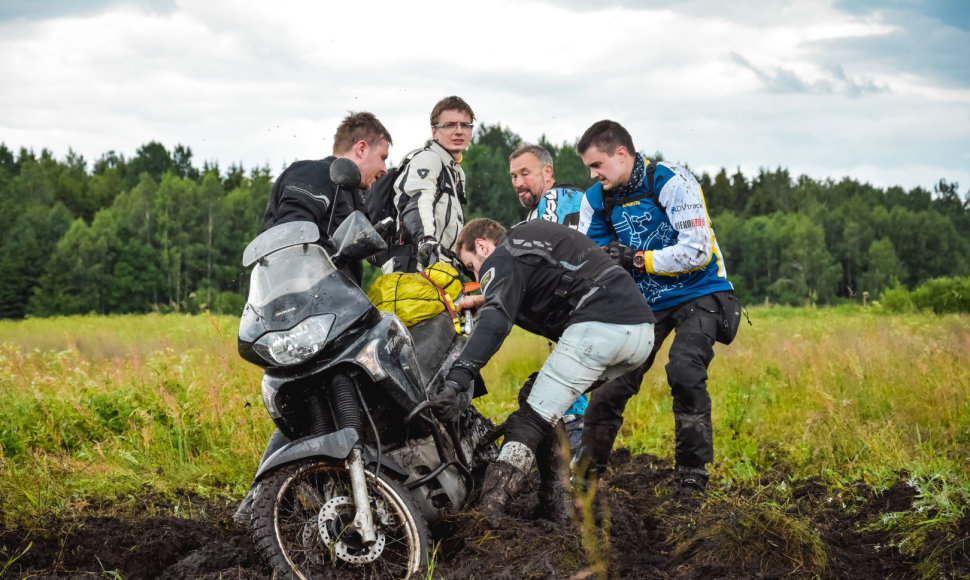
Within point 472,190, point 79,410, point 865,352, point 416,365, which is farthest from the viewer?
point 472,190

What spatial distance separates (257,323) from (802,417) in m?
5.49

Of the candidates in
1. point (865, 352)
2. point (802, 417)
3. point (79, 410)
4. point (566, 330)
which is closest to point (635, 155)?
point (566, 330)

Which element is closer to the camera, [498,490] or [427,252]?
[498,490]

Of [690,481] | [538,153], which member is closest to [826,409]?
[690,481]

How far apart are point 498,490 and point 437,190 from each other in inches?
129

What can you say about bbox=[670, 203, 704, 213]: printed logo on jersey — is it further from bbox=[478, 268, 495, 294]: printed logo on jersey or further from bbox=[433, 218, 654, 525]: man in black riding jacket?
bbox=[478, 268, 495, 294]: printed logo on jersey

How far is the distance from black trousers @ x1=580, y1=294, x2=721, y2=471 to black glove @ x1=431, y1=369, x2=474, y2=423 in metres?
1.59

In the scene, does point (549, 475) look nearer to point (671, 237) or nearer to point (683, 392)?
point (683, 392)

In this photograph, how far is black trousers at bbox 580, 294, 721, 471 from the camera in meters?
5.13

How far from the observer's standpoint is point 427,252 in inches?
252

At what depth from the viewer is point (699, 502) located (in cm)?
493

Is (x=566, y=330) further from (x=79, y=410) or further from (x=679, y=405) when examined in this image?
(x=79, y=410)

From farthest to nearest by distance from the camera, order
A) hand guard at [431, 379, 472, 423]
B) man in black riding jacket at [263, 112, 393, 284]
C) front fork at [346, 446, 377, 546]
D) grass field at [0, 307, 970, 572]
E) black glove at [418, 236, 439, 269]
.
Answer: black glove at [418, 236, 439, 269]
grass field at [0, 307, 970, 572]
man in black riding jacket at [263, 112, 393, 284]
hand guard at [431, 379, 472, 423]
front fork at [346, 446, 377, 546]

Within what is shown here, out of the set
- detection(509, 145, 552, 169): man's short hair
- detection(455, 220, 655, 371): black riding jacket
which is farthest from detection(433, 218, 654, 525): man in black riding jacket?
detection(509, 145, 552, 169): man's short hair
